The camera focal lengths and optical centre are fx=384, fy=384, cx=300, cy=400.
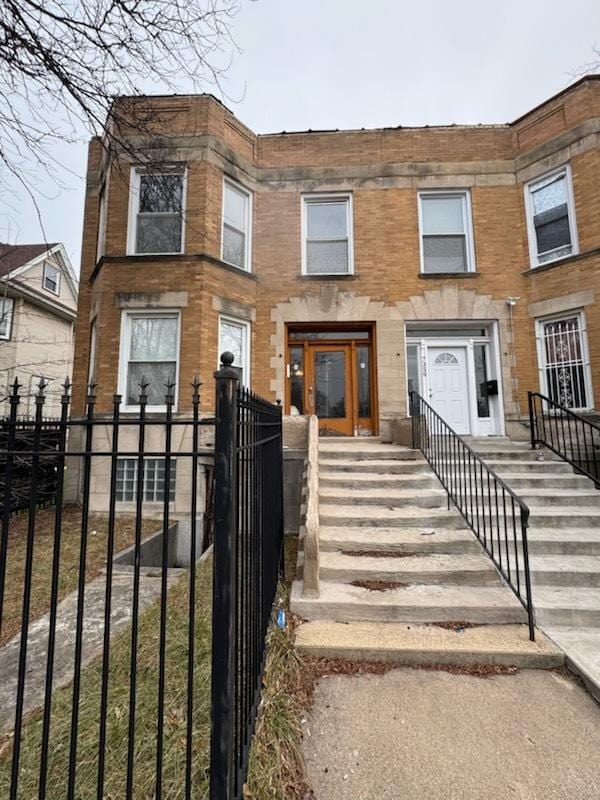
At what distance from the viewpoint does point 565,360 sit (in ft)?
28.1

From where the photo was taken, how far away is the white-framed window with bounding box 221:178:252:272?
908cm

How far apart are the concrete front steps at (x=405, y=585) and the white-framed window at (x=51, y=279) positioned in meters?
16.6

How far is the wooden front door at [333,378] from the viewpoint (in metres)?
9.20

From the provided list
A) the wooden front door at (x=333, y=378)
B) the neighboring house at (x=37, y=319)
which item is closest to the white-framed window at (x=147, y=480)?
the wooden front door at (x=333, y=378)

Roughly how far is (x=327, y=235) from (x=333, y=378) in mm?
3600

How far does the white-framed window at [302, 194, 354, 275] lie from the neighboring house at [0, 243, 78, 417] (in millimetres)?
9698

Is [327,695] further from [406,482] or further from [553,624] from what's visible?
[406,482]

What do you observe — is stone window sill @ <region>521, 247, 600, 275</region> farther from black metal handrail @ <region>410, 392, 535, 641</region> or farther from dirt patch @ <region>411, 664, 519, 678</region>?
dirt patch @ <region>411, 664, 519, 678</region>

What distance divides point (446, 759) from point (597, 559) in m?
3.43

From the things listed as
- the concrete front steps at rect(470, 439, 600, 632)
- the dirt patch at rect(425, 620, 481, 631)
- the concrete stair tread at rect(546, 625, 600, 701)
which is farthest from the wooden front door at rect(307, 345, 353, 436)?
the concrete stair tread at rect(546, 625, 600, 701)

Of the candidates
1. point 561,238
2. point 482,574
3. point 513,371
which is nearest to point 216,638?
point 482,574

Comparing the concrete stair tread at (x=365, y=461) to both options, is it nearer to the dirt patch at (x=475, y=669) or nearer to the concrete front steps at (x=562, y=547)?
the concrete front steps at (x=562, y=547)

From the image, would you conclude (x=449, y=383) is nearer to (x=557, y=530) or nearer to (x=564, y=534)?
(x=557, y=530)

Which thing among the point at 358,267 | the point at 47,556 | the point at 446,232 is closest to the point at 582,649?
the point at 47,556
